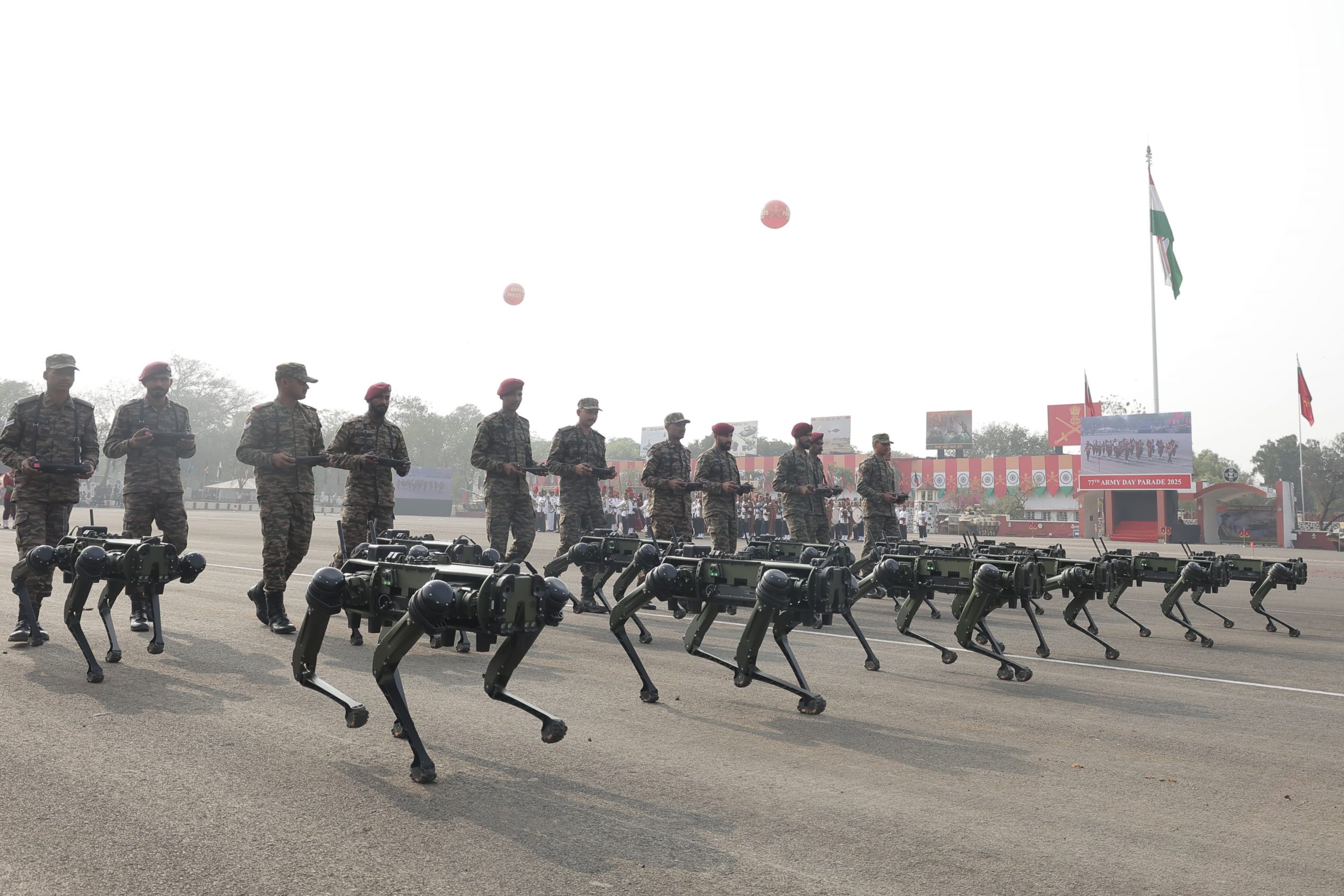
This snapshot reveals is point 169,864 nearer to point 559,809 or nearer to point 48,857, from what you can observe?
point 48,857

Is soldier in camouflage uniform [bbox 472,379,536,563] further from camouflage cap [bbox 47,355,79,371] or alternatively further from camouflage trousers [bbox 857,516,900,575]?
camouflage trousers [bbox 857,516,900,575]

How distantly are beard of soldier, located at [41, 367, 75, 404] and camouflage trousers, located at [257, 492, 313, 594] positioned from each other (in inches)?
75.9

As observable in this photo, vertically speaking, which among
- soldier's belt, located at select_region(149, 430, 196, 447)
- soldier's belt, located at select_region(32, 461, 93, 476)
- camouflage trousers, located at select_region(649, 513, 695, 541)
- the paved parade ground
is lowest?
the paved parade ground

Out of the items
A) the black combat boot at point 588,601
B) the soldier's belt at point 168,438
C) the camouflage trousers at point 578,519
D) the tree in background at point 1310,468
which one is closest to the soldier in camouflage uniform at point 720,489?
the camouflage trousers at point 578,519

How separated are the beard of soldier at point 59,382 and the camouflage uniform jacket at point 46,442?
0.18 feet

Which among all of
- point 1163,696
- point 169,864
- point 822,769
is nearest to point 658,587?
point 822,769

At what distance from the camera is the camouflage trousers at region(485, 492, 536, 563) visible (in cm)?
1096

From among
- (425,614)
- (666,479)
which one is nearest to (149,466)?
(666,479)

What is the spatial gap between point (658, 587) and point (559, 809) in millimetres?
2354

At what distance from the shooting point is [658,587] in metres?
6.32

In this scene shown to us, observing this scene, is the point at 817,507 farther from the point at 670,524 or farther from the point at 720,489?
the point at 670,524

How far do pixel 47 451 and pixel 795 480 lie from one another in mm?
9167

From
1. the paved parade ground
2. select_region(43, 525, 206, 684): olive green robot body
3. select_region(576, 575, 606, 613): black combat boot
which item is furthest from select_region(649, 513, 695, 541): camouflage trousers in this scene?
select_region(43, 525, 206, 684): olive green robot body

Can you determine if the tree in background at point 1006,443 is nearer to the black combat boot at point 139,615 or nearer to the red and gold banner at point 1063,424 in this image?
the red and gold banner at point 1063,424
